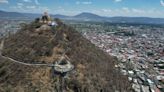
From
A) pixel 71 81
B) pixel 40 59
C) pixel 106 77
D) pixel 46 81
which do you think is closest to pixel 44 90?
pixel 46 81

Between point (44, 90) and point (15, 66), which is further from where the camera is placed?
point (15, 66)

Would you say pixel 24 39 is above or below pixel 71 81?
above

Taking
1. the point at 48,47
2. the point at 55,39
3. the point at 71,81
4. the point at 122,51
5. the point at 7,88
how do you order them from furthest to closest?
the point at 122,51, the point at 55,39, the point at 48,47, the point at 71,81, the point at 7,88

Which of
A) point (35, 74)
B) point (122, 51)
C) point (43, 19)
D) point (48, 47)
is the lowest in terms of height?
point (122, 51)

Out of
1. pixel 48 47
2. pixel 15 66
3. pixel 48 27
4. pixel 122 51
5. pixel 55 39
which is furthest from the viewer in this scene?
pixel 122 51

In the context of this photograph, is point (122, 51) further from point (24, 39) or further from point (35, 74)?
point (35, 74)

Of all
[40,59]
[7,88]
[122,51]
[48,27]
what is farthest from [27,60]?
[122,51]
